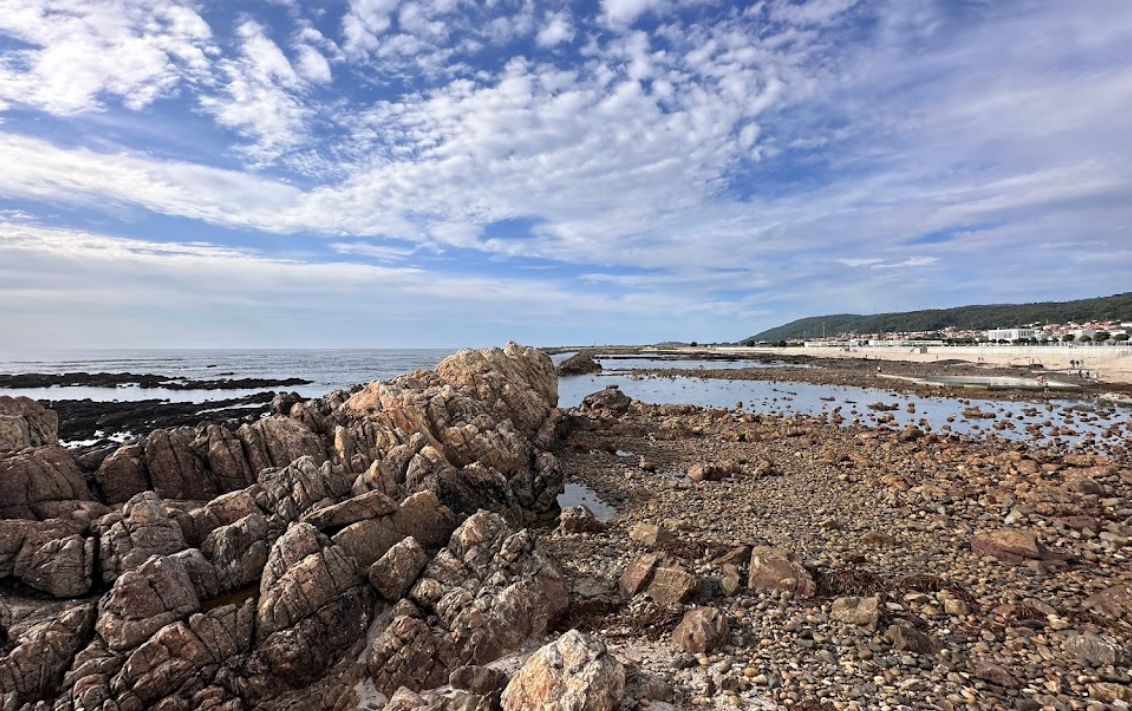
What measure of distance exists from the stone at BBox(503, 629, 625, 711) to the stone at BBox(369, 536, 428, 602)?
13.8ft

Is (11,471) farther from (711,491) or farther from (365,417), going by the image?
(711,491)

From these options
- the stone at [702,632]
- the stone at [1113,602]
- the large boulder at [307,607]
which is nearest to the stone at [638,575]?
the stone at [702,632]

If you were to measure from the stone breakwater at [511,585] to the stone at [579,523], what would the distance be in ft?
0.20

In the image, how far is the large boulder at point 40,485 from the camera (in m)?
13.0

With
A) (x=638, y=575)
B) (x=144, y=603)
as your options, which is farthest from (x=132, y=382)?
(x=638, y=575)

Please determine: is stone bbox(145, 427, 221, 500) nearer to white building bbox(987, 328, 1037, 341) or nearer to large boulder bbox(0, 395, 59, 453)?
large boulder bbox(0, 395, 59, 453)

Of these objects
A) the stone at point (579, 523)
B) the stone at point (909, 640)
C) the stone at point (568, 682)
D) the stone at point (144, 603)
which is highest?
the stone at point (144, 603)

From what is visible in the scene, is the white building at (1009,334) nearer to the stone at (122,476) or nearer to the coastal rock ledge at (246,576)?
the coastal rock ledge at (246,576)

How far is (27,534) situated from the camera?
1134 cm

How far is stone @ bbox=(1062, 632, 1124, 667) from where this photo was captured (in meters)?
8.48

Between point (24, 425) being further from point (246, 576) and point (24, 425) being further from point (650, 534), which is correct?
point (650, 534)

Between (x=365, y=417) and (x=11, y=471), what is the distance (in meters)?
9.62

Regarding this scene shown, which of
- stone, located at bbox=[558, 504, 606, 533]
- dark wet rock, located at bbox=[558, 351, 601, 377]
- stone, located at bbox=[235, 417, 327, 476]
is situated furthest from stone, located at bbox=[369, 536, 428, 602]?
dark wet rock, located at bbox=[558, 351, 601, 377]

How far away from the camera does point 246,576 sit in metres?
11.8
